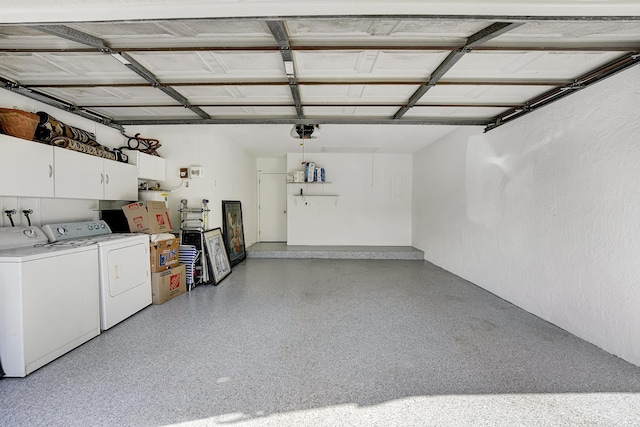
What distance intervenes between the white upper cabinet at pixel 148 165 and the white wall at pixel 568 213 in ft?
16.4

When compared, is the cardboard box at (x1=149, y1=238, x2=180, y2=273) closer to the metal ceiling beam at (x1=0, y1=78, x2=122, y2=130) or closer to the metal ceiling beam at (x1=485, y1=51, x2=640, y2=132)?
the metal ceiling beam at (x1=0, y1=78, x2=122, y2=130)

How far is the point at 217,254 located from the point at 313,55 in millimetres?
3550

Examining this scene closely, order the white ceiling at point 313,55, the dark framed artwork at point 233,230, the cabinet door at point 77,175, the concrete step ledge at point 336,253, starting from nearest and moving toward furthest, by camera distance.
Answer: the white ceiling at point 313,55
the cabinet door at point 77,175
the dark framed artwork at point 233,230
the concrete step ledge at point 336,253

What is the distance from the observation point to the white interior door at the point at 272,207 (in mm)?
7922

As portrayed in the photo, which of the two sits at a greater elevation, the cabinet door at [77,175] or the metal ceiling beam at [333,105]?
the metal ceiling beam at [333,105]

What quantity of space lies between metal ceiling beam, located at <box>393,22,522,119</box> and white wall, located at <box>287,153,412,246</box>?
163 inches

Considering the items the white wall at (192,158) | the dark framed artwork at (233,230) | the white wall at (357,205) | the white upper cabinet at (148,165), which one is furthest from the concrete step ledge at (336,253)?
the white upper cabinet at (148,165)

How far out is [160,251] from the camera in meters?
3.73

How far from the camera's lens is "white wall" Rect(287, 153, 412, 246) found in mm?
7359

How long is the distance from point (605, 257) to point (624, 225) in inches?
12.7

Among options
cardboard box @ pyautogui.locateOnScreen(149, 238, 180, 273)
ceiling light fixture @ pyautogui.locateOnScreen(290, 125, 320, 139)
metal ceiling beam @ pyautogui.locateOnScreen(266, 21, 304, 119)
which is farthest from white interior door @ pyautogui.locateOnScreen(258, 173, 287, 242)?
metal ceiling beam @ pyautogui.locateOnScreen(266, 21, 304, 119)

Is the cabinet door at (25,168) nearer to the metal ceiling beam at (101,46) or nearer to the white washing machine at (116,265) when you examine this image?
the white washing machine at (116,265)

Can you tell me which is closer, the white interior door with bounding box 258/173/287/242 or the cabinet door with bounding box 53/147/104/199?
the cabinet door with bounding box 53/147/104/199

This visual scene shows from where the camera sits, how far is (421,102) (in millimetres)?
3381
